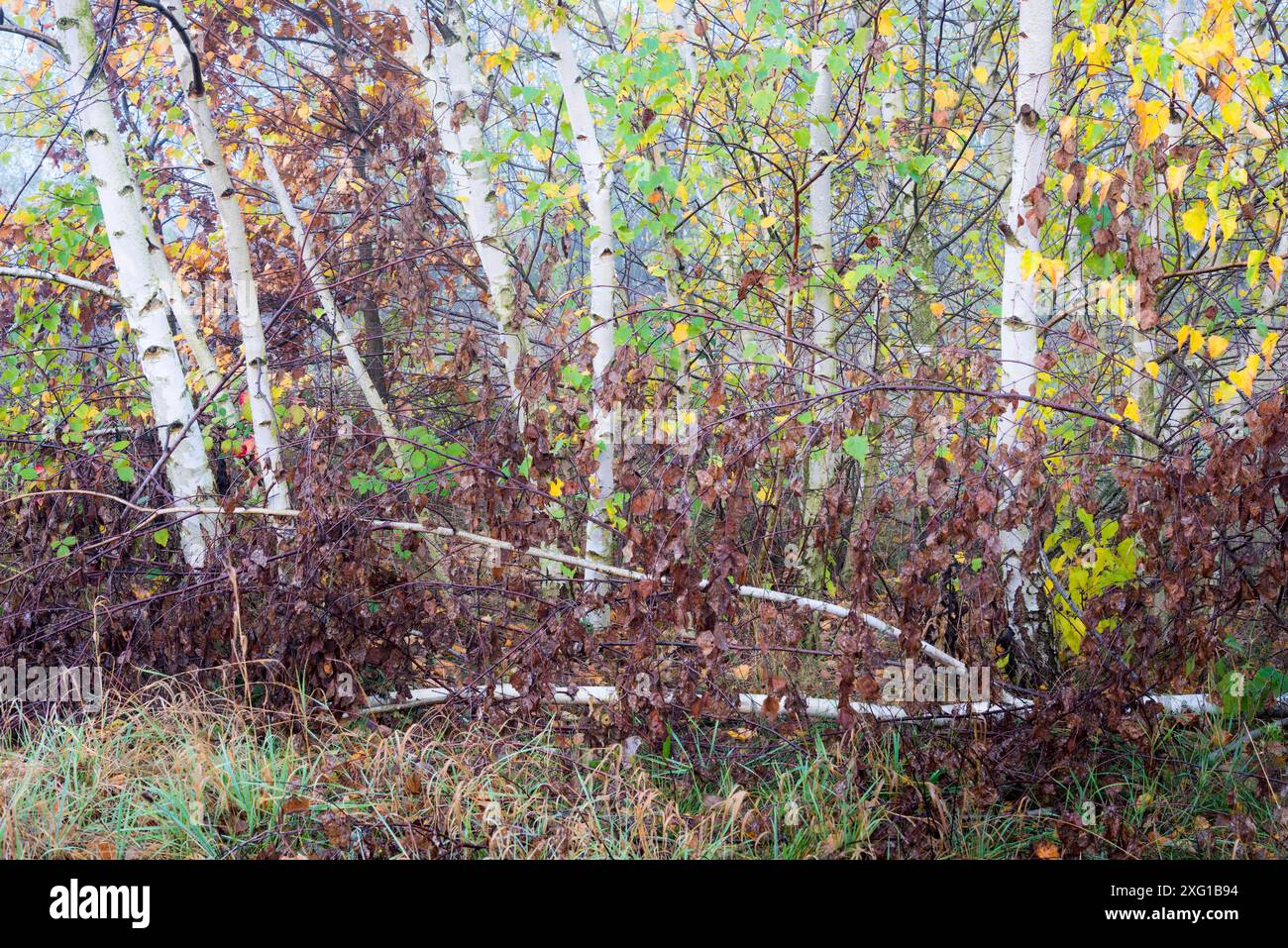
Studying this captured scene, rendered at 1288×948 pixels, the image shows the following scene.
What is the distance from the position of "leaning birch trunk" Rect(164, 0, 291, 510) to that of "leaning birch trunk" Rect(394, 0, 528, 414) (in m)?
1.09

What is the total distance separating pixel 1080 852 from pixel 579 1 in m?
5.52

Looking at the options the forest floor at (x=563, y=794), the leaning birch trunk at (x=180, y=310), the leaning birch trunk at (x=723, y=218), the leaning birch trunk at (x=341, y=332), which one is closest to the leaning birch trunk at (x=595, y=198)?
the leaning birch trunk at (x=723, y=218)

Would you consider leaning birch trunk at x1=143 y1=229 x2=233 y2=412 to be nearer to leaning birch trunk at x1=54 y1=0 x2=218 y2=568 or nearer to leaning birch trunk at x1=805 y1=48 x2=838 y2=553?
leaning birch trunk at x1=54 y1=0 x2=218 y2=568

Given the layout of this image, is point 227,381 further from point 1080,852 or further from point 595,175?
point 1080,852

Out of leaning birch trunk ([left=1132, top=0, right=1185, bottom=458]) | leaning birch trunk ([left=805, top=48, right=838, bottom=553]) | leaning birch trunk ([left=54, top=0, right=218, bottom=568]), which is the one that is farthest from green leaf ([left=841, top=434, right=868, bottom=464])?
leaning birch trunk ([left=54, top=0, right=218, bottom=568])

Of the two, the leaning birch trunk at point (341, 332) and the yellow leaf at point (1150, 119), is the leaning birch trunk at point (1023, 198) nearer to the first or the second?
the yellow leaf at point (1150, 119)

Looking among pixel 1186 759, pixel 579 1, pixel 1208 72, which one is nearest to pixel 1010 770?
pixel 1186 759

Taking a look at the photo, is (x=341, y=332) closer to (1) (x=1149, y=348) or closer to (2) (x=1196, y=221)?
(1) (x=1149, y=348)

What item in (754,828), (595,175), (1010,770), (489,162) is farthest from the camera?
(489,162)

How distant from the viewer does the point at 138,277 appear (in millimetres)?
4633

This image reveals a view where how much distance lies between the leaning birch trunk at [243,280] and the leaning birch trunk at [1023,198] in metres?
3.27

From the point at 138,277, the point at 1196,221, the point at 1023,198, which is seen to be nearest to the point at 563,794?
the point at 1023,198

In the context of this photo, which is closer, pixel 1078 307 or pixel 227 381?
pixel 1078 307

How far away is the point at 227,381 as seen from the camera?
488 cm
